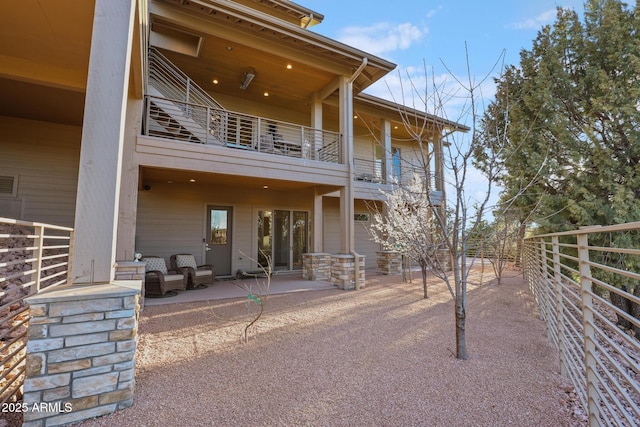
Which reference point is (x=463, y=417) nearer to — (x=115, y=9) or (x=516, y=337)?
(x=516, y=337)

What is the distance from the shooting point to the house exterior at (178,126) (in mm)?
2861

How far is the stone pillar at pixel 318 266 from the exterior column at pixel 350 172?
733 mm

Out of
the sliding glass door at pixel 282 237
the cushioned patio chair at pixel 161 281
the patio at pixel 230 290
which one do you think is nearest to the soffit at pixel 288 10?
the sliding glass door at pixel 282 237

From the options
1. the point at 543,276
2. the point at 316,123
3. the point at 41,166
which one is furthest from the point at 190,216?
the point at 543,276

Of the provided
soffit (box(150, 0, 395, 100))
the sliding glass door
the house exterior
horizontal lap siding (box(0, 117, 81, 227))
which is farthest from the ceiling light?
horizontal lap siding (box(0, 117, 81, 227))

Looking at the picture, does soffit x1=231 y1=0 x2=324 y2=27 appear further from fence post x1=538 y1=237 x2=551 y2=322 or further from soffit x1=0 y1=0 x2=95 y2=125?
fence post x1=538 y1=237 x2=551 y2=322

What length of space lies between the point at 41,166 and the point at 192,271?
4.36m

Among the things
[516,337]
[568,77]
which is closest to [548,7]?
[568,77]

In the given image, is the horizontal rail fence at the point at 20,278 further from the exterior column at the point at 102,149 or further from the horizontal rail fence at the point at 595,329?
the horizontal rail fence at the point at 595,329

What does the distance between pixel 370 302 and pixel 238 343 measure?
10.4ft

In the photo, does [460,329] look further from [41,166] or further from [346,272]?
[41,166]

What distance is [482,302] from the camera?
21.4 feet

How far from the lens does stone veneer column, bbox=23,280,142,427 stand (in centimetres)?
221

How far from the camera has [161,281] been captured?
6305mm
